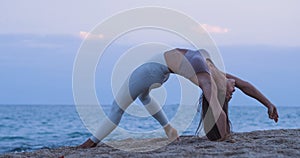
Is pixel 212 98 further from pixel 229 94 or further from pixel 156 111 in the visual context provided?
pixel 156 111

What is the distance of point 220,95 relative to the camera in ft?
16.6

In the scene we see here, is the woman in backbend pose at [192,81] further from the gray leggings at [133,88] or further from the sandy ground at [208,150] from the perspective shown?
the sandy ground at [208,150]

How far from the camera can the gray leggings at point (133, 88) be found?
4949mm

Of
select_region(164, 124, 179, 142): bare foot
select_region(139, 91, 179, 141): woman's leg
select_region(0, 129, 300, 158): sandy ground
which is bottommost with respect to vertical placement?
select_region(0, 129, 300, 158): sandy ground

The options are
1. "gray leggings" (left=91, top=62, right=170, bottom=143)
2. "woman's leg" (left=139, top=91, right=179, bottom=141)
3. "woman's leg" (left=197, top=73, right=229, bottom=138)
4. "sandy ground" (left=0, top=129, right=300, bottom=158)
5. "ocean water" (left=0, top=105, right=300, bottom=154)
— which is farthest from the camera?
"ocean water" (left=0, top=105, right=300, bottom=154)

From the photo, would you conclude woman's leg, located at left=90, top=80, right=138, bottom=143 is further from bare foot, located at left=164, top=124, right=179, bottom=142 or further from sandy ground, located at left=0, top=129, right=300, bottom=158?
bare foot, located at left=164, top=124, right=179, bottom=142

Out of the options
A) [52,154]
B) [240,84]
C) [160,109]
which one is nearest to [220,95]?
[240,84]

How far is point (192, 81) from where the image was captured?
4.93 m

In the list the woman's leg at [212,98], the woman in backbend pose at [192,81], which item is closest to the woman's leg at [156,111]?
the woman in backbend pose at [192,81]

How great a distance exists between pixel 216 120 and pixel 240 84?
0.60 meters

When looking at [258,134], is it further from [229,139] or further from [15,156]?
[15,156]

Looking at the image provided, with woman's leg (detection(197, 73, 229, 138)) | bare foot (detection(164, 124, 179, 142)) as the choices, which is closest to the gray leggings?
woman's leg (detection(197, 73, 229, 138))

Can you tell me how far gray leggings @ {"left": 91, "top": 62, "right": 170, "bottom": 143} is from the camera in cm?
495

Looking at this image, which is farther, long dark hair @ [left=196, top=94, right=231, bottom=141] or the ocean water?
the ocean water
